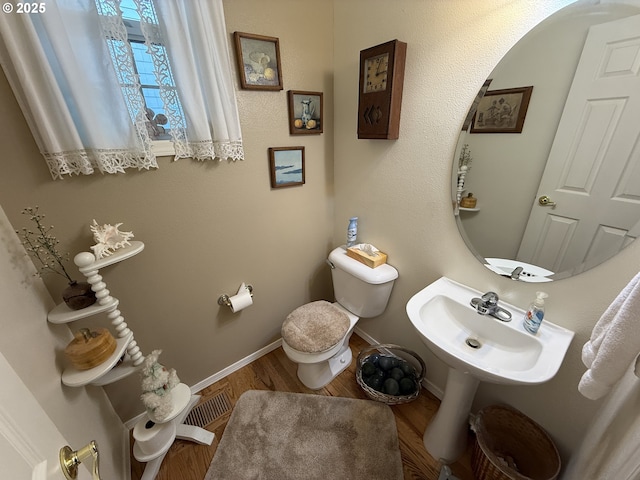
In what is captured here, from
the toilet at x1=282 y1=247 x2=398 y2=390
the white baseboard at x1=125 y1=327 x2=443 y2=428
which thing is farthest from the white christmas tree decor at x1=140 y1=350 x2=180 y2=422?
the toilet at x1=282 y1=247 x2=398 y2=390

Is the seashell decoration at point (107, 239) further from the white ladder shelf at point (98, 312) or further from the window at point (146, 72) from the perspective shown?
Answer: the window at point (146, 72)

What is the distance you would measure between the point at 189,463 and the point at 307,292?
1.11 meters

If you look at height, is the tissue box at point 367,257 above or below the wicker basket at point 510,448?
above

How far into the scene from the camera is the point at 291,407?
59.1 inches

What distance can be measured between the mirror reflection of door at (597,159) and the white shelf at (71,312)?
5.51ft

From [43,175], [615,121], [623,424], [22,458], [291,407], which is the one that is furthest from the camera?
[291,407]

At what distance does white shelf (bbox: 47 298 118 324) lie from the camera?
0.91 m

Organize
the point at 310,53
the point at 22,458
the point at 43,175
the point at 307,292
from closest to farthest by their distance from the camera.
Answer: the point at 22,458
the point at 43,175
the point at 310,53
the point at 307,292

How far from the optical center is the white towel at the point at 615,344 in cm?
56

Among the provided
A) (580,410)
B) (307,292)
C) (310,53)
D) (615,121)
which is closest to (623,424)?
(580,410)

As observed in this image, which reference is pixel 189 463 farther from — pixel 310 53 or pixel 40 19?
pixel 310 53

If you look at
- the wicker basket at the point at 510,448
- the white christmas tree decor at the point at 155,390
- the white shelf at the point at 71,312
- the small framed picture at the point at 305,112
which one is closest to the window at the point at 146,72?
the small framed picture at the point at 305,112

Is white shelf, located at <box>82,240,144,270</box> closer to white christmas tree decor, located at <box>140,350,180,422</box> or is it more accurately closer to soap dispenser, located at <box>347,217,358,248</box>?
white christmas tree decor, located at <box>140,350,180,422</box>

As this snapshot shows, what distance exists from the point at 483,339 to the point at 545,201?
0.61 meters
